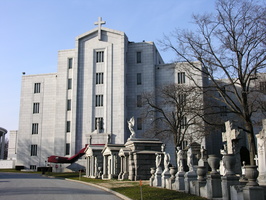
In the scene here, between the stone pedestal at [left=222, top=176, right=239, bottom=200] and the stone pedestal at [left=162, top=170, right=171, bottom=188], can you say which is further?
the stone pedestal at [left=162, top=170, right=171, bottom=188]

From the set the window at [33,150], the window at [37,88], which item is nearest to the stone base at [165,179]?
the window at [33,150]

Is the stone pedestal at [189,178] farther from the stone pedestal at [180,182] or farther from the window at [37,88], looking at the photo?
the window at [37,88]

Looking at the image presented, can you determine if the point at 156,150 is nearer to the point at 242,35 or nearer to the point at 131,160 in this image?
the point at 131,160

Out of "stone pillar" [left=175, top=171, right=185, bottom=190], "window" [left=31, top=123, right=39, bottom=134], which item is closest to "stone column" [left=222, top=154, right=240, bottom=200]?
"stone pillar" [left=175, top=171, right=185, bottom=190]

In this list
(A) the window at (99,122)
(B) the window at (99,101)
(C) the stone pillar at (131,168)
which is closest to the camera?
(C) the stone pillar at (131,168)

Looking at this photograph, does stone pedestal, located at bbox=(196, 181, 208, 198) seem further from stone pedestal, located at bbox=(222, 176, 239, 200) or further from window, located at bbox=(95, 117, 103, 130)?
window, located at bbox=(95, 117, 103, 130)

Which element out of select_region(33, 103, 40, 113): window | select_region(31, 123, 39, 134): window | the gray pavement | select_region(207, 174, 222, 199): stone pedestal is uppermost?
select_region(33, 103, 40, 113): window

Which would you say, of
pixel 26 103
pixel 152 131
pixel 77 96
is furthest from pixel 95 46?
pixel 152 131

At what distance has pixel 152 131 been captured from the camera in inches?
1480

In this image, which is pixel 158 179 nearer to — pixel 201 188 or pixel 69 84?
pixel 201 188

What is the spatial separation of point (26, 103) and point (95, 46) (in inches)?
627

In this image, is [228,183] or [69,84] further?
[69,84]

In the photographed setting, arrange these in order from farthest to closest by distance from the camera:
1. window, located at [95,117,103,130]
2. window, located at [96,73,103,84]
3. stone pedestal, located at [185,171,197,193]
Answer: window, located at [96,73,103,84], window, located at [95,117,103,130], stone pedestal, located at [185,171,197,193]

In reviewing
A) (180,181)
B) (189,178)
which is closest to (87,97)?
(180,181)
